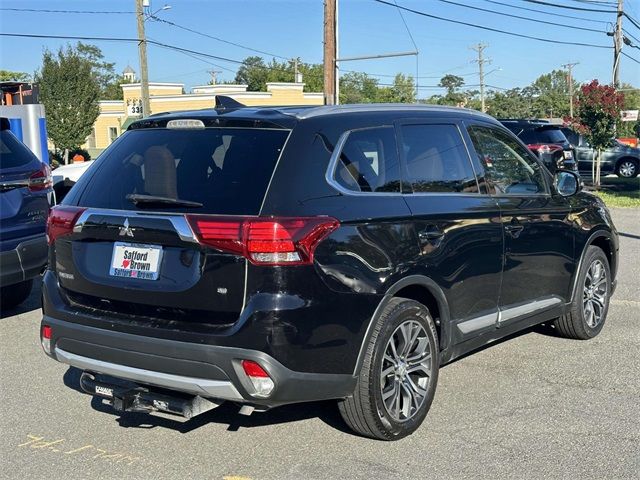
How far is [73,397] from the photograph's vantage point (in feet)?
16.8

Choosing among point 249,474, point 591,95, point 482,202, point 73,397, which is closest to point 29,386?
point 73,397

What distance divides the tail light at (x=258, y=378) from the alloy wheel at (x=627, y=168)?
2443 centimetres

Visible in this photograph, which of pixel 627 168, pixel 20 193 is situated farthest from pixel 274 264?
pixel 627 168

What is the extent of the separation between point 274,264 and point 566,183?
A: 327cm

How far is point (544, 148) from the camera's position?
62.1 feet

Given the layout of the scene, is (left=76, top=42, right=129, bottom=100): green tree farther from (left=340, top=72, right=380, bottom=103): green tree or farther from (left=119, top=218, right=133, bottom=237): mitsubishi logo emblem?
(left=119, top=218, right=133, bottom=237): mitsubishi logo emblem

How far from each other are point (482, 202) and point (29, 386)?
Result: 3.38 metres

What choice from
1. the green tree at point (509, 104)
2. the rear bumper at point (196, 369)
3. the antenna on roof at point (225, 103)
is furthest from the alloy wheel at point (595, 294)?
the green tree at point (509, 104)

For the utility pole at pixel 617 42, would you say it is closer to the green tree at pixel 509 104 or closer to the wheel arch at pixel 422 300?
the wheel arch at pixel 422 300

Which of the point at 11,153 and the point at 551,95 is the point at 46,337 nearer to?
the point at 11,153

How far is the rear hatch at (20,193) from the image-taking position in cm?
648

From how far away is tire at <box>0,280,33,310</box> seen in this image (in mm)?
7629

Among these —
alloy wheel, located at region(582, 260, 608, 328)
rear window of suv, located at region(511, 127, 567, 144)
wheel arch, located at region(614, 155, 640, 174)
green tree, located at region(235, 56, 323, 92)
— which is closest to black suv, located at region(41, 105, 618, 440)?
alloy wheel, located at region(582, 260, 608, 328)

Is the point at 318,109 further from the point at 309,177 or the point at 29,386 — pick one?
the point at 29,386
